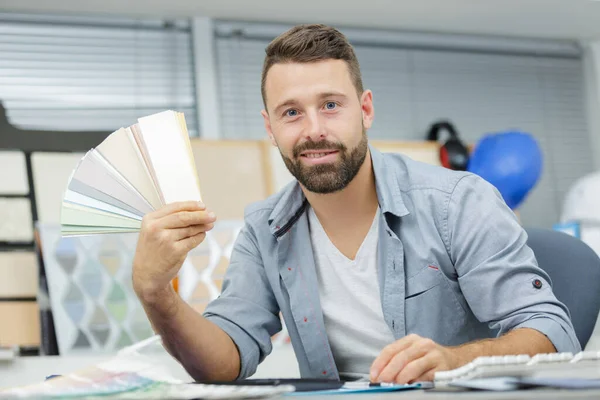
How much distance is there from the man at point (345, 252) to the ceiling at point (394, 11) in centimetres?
186

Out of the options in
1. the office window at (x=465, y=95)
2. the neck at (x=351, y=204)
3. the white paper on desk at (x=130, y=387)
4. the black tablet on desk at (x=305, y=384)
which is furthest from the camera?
the office window at (x=465, y=95)

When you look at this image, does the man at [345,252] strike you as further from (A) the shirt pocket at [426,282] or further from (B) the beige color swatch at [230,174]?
(B) the beige color swatch at [230,174]

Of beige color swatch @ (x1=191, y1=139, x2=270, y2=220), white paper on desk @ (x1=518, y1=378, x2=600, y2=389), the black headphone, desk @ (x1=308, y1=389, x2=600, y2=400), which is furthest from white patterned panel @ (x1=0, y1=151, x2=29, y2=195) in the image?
white paper on desk @ (x1=518, y1=378, x2=600, y2=389)

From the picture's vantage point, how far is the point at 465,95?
12.8 ft

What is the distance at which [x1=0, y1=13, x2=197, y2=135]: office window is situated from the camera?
3162mm

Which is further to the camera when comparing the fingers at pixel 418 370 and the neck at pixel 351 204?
the neck at pixel 351 204

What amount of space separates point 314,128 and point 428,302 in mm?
390

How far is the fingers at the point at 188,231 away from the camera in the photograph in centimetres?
107

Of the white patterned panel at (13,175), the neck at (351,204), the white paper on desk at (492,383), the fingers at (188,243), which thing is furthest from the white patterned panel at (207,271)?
the white paper on desk at (492,383)

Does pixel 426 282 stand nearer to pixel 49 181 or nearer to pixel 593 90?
pixel 49 181

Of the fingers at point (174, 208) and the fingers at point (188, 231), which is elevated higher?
the fingers at point (174, 208)

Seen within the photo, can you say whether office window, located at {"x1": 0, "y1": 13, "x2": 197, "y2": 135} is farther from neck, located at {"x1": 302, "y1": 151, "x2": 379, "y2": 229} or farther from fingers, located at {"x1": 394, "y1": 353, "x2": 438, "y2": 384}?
fingers, located at {"x1": 394, "y1": 353, "x2": 438, "y2": 384}

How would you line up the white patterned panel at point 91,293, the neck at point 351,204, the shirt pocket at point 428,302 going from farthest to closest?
the white patterned panel at point 91,293 → the neck at point 351,204 → the shirt pocket at point 428,302

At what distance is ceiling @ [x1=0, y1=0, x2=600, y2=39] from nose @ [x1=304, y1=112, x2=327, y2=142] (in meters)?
1.96
